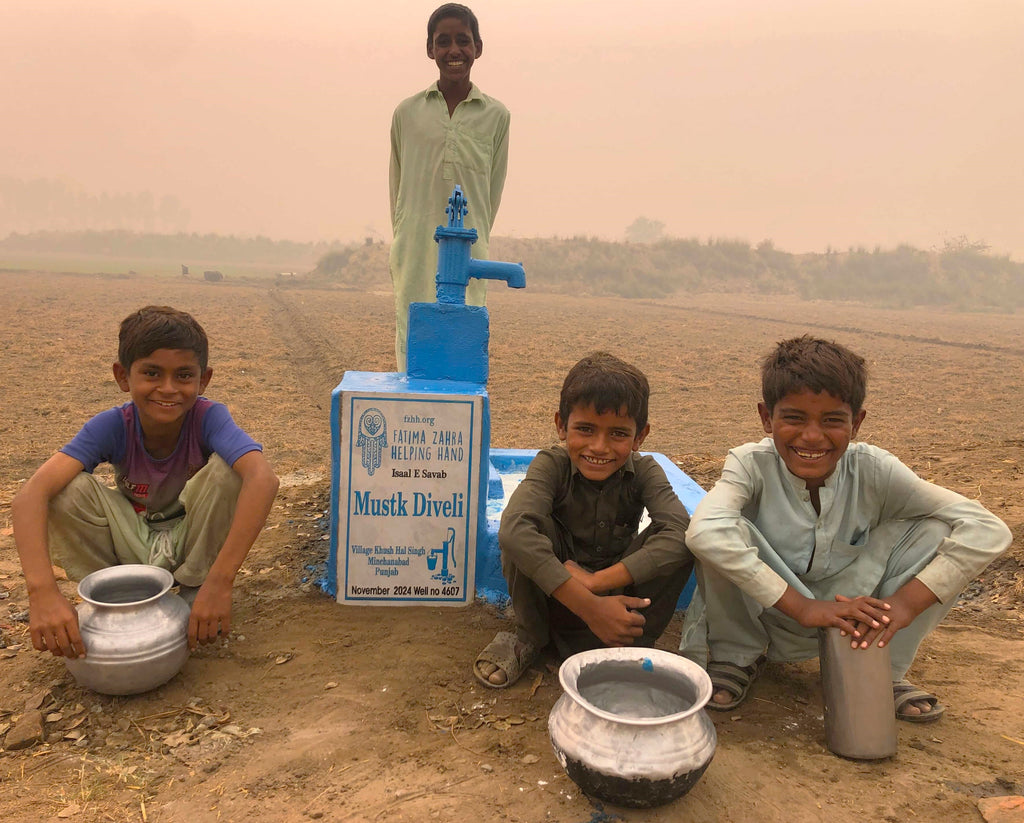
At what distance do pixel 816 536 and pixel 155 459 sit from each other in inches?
78.8

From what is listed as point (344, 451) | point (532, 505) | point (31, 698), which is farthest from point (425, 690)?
point (31, 698)

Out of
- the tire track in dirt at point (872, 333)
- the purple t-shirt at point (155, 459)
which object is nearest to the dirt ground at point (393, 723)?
the purple t-shirt at point (155, 459)

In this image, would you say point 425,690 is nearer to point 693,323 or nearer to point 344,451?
point 344,451

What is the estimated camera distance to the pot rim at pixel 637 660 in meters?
1.62

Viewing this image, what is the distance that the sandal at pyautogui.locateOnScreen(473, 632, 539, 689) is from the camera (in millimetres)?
2326

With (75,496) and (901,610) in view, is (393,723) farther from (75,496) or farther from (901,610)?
(901,610)

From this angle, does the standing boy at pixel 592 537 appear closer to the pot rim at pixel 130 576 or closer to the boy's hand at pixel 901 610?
the boy's hand at pixel 901 610

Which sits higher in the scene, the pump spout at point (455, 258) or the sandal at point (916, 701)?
the pump spout at point (455, 258)

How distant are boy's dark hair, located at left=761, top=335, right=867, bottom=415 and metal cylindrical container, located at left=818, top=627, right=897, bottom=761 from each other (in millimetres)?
628

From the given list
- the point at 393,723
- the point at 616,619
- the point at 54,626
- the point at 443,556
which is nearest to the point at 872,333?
the point at 443,556

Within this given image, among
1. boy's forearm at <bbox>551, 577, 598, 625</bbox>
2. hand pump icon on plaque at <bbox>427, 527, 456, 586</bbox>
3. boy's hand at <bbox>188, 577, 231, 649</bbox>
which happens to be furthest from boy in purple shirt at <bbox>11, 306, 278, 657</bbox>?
boy's forearm at <bbox>551, 577, 598, 625</bbox>

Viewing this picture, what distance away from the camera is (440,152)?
159 inches

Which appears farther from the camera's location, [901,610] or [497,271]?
[497,271]

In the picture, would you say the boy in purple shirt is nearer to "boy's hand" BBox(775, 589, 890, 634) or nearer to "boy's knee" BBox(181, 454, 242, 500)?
"boy's knee" BBox(181, 454, 242, 500)
